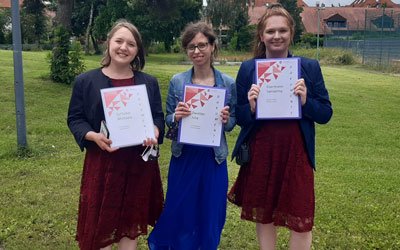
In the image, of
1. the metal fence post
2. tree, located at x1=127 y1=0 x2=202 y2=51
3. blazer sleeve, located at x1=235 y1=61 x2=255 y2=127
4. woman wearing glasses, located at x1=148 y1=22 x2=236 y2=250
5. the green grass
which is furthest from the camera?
tree, located at x1=127 y1=0 x2=202 y2=51

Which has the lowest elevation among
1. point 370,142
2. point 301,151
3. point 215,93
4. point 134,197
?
point 370,142

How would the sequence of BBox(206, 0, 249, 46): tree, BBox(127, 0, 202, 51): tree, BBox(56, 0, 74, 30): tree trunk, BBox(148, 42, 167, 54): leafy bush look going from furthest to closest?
1. BBox(206, 0, 249, 46): tree
2. BBox(148, 42, 167, 54): leafy bush
3. BBox(127, 0, 202, 51): tree
4. BBox(56, 0, 74, 30): tree trunk

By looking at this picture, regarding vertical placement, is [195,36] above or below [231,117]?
above

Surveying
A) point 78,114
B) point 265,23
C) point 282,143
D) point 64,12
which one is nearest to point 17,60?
point 78,114

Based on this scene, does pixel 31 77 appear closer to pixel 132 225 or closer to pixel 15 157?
pixel 15 157

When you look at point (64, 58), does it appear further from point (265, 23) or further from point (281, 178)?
point (281, 178)

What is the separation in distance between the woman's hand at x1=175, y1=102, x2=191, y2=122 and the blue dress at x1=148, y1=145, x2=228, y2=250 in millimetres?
245

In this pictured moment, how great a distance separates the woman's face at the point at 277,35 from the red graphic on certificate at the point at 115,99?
0.87 meters

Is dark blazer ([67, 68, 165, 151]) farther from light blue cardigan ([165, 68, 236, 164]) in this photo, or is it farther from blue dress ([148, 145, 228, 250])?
blue dress ([148, 145, 228, 250])

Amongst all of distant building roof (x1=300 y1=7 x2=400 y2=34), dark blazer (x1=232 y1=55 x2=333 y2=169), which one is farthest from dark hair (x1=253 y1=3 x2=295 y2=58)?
distant building roof (x1=300 y1=7 x2=400 y2=34)

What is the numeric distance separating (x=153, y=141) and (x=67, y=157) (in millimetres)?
3854

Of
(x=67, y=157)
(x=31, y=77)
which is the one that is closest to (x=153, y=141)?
(x=67, y=157)

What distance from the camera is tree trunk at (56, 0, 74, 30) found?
1142cm

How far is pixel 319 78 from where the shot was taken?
9.51 ft
